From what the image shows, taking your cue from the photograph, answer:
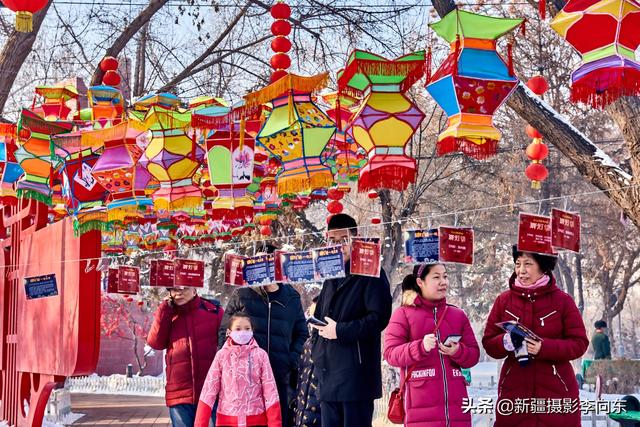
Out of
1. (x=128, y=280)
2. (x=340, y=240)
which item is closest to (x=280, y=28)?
(x=340, y=240)

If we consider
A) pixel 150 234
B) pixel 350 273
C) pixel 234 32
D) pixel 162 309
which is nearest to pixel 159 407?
pixel 150 234

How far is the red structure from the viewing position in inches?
384

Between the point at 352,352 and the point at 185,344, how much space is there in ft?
7.51

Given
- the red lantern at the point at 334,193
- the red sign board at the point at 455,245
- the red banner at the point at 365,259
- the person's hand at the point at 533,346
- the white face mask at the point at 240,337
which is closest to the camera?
the person's hand at the point at 533,346

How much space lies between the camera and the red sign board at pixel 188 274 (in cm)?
891

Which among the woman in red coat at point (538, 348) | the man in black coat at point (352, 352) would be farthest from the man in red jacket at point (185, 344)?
the woman in red coat at point (538, 348)

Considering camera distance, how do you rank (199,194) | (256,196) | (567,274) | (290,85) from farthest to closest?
(567,274) < (256,196) < (199,194) < (290,85)

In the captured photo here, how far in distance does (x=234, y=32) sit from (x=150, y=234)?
423 centimetres

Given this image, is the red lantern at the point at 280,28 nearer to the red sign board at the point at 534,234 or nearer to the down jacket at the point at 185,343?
the red sign board at the point at 534,234

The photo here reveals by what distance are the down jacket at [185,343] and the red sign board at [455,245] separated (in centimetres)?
298

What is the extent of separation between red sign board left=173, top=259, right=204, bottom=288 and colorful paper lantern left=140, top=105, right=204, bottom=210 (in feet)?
2.27

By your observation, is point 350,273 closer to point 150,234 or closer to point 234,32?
point 234,32

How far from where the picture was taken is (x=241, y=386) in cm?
Answer: 712

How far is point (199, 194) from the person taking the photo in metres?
8.62
